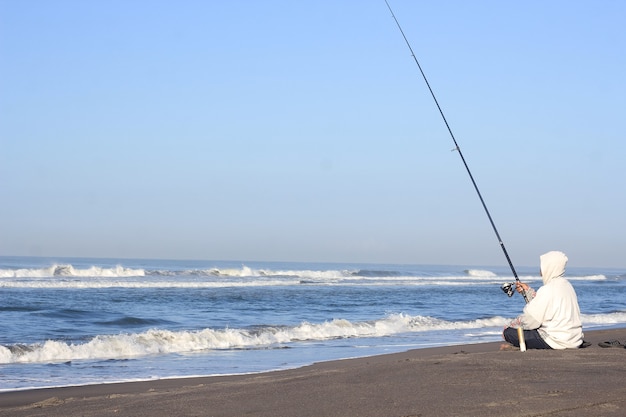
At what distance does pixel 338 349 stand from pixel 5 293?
48.5 feet

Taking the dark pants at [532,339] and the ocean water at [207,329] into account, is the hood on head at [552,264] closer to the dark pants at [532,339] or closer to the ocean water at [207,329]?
the dark pants at [532,339]

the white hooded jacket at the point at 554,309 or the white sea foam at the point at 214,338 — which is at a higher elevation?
the white hooded jacket at the point at 554,309

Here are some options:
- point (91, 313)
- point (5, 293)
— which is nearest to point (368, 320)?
point (91, 313)

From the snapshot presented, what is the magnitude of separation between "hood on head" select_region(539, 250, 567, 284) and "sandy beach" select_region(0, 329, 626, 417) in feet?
2.28

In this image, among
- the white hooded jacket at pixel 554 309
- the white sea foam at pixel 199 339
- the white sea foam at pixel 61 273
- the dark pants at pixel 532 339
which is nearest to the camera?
the white hooded jacket at pixel 554 309

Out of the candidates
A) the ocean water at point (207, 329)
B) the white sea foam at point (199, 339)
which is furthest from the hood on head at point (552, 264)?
the white sea foam at point (199, 339)

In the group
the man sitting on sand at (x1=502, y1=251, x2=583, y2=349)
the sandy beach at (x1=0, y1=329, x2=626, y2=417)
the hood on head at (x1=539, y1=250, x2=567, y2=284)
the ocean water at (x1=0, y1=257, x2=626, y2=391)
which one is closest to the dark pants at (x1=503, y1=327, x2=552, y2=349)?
the man sitting on sand at (x1=502, y1=251, x2=583, y2=349)

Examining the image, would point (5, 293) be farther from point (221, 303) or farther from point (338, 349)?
point (338, 349)

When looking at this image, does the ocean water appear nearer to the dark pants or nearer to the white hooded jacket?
the dark pants

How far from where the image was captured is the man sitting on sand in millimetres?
6902

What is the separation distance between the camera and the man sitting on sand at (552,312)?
6902 mm

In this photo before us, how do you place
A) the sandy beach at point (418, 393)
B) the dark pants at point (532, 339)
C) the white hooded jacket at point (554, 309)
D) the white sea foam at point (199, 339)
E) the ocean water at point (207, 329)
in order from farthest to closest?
the white sea foam at point (199, 339)
the ocean water at point (207, 329)
the dark pants at point (532, 339)
the white hooded jacket at point (554, 309)
the sandy beach at point (418, 393)

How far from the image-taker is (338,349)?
12312 millimetres

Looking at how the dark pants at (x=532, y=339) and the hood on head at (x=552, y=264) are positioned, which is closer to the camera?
the hood on head at (x=552, y=264)
